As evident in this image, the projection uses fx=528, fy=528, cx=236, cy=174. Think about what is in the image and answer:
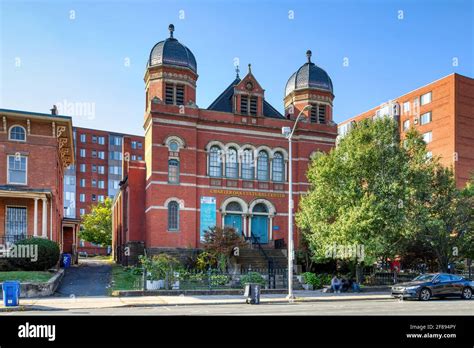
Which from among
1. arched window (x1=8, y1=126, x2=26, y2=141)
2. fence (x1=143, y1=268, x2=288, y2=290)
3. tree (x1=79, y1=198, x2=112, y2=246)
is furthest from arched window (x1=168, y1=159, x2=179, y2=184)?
tree (x1=79, y1=198, x2=112, y2=246)

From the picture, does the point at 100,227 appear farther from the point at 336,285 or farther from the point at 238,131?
the point at 336,285

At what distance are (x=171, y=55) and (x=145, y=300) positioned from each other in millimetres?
21234

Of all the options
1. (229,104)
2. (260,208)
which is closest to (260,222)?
(260,208)

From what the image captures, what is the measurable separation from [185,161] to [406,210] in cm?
1577

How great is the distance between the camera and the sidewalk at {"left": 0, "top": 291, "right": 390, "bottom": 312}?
20859 millimetres

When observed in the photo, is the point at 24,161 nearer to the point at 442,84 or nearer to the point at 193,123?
the point at 193,123

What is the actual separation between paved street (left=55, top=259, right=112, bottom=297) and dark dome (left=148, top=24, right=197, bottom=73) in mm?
15607

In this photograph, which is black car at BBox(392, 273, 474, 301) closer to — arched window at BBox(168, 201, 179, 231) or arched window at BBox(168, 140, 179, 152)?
arched window at BBox(168, 201, 179, 231)

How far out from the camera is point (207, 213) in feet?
128

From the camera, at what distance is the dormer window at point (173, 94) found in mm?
38666

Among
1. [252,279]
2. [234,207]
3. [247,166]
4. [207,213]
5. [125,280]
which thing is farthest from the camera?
[247,166]

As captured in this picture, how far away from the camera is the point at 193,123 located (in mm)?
38750
